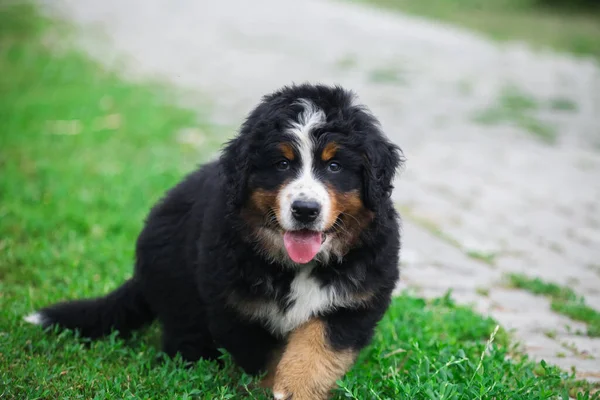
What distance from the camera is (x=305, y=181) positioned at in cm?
322

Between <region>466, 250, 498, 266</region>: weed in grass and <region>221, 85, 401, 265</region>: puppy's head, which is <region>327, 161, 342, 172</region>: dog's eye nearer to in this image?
<region>221, 85, 401, 265</region>: puppy's head

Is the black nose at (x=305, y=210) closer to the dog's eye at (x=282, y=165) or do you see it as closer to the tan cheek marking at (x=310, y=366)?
the dog's eye at (x=282, y=165)

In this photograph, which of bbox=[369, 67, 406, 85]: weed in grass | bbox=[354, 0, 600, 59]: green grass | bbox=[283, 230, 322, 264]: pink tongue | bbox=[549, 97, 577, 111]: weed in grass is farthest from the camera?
bbox=[354, 0, 600, 59]: green grass

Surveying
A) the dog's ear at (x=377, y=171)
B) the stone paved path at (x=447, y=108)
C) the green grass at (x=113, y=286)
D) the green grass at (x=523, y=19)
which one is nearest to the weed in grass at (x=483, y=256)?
the stone paved path at (x=447, y=108)

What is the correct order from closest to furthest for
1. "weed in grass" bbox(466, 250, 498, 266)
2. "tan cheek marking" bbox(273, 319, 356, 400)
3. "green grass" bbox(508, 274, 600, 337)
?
"tan cheek marking" bbox(273, 319, 356, 400) < "green grass" bbox(508, 274, 600, 337) < "weed in grass" bbox(466, 250, 498, 266)

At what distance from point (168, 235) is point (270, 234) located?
845mm

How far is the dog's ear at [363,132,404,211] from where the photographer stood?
132 inches

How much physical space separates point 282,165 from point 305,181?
159 millimetres

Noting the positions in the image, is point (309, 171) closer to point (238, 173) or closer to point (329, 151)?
point (329, 151)

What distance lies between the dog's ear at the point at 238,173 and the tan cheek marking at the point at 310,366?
62 centimetres

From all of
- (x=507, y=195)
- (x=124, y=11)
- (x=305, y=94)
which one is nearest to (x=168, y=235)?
Answer: (x=305, y=94)

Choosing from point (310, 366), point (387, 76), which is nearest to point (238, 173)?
point (310, 366)

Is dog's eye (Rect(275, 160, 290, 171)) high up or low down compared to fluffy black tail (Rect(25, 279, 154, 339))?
up

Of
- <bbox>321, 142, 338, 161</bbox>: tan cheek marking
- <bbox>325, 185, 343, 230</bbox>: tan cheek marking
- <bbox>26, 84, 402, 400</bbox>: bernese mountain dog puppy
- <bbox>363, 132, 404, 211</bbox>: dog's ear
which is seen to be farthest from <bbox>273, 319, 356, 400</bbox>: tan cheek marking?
<bbox>321, 142, 338, 161</bbox>: tan cheek marking
